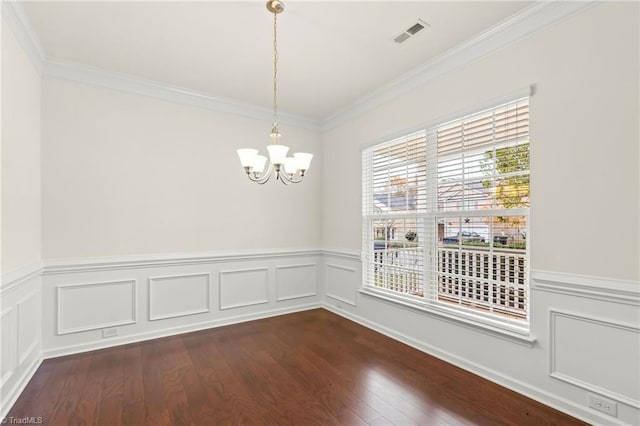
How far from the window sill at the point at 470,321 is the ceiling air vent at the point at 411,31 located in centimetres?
248

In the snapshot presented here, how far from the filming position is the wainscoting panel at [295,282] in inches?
177

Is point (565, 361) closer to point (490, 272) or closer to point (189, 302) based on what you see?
point (490, 272)

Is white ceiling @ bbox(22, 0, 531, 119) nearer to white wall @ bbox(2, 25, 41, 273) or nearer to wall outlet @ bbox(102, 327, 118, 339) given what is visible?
white wall @ bbox(2, 25, 41, 273)

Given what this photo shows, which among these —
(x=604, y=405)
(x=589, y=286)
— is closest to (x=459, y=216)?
(x=589, y=286)

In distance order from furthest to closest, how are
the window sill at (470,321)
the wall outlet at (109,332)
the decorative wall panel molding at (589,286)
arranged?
the wall outlet at (109,332) < the window sill at (470,321) < the decorative wall panel molding at (589,286)

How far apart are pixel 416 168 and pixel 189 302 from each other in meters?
3.08

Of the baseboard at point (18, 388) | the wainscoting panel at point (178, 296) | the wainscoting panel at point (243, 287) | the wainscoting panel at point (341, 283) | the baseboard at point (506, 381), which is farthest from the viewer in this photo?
the wainscoting panel at point (341, 283)

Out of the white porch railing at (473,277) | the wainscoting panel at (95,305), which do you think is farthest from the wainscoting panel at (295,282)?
the wainscoting panel at (95,305)

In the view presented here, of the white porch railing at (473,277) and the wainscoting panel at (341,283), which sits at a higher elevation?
the white porch railing at (473,277)

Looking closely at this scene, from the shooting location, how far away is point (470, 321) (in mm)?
2750

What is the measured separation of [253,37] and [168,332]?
3.27 metres

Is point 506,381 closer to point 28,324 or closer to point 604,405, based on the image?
point 604,405

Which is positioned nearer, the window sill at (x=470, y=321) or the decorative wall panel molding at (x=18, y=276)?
the decorative wall panel molding at (x=18, y=276)

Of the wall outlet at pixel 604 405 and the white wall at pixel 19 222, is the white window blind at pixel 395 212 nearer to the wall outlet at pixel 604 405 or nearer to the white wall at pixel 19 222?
the wall outlet at pixel 604 405
